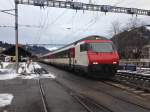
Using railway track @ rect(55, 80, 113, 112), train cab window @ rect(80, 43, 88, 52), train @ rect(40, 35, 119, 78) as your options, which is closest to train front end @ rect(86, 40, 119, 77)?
train @ rect(40, 35, 119, 78)

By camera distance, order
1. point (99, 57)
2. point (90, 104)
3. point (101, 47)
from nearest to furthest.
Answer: point (90, 104), point (99, 57), point (101, 47)

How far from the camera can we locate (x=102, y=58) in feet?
84.1

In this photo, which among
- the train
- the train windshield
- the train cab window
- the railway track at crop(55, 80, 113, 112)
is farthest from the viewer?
the train cab window

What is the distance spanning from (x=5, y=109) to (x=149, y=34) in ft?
399

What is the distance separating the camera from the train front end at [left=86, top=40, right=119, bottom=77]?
25406mm

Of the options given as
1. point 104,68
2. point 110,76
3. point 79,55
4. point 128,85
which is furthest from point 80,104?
point 79,55

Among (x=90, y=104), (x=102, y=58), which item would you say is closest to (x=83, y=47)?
(x=102, y=58)

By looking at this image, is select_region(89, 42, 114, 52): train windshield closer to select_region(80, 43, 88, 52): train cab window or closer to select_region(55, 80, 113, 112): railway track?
select_region(80, 43, 88, 52): train cab window

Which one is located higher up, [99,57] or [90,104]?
[99,57]

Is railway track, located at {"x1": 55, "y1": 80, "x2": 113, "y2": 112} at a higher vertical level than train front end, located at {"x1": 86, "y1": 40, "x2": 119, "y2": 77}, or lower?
lower

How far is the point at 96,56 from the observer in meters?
25.6

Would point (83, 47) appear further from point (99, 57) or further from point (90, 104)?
point (90, 104)

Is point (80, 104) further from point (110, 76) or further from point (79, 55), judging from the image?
point (79, 55)

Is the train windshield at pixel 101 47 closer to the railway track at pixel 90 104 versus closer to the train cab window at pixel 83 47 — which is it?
the train cab window at pixel 83 47
